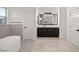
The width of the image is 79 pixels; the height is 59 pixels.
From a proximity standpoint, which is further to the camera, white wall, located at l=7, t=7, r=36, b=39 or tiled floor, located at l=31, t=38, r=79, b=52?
tiled floor, located at l=31, t=38, r=79, b=52

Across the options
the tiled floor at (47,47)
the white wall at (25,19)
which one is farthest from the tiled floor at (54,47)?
the white wall at (25,19)

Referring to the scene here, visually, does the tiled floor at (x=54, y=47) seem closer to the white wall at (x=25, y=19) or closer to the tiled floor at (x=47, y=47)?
the tiled floor at (x=47, y=47)

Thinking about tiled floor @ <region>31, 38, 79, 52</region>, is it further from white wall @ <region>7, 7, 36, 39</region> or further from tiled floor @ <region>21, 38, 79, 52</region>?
white wall @ <region>7, 7, 36, 39</region>

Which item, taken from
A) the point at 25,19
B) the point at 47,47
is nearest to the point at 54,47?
the point at 47,47

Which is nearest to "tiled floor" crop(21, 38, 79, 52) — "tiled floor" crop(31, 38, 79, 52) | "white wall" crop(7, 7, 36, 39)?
"tiled floor" crop(31, 38, 79, 52)

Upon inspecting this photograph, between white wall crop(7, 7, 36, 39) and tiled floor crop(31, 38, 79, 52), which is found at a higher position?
white wall crop(7, 7, 36, 39)

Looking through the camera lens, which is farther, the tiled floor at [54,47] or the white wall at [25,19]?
the tiled floor at [54,47]

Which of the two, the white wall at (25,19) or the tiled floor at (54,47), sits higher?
the white wall at (25,19)

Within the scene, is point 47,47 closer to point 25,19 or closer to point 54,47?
point 54,47
